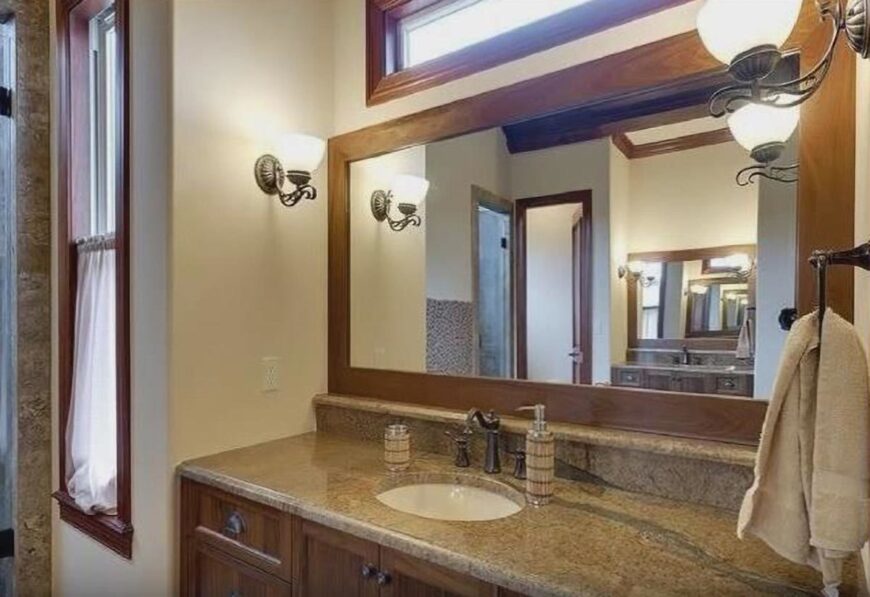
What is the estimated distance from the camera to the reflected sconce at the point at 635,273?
5.08ft

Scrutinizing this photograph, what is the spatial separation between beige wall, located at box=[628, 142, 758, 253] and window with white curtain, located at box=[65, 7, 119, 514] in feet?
5.72

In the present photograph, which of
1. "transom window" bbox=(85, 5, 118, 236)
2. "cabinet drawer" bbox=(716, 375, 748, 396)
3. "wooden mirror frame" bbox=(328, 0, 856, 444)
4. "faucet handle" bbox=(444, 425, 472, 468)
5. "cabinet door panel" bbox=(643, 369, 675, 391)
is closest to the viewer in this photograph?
"wooden mirror frame" bbox=(328, 0, 856, 444)

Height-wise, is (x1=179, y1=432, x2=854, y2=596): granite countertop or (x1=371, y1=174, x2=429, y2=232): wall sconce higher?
(x1=371, y1=174, x2=429, y2=232): wall sconce

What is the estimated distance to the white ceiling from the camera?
140 centimetres

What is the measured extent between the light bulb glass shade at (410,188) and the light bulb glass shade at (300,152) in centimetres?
31

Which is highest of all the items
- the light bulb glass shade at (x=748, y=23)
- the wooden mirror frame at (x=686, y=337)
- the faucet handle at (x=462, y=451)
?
the light bulb glass shade at (x=748, y=23)

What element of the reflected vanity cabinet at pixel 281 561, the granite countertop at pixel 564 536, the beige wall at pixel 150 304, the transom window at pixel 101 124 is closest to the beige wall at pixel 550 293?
the granite countertop at pixel 564 536

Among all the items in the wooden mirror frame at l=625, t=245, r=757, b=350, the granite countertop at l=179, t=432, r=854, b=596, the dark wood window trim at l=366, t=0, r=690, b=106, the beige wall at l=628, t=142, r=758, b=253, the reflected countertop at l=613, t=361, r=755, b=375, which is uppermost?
the dark wood window trim at l=366, t=0, r=690, b=106

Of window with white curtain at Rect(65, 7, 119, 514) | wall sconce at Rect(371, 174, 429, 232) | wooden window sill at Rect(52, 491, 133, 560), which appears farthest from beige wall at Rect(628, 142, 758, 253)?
wooden window sill at Rect(52, 491, 133, 560)

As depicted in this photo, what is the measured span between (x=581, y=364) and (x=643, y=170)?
0.59 metres

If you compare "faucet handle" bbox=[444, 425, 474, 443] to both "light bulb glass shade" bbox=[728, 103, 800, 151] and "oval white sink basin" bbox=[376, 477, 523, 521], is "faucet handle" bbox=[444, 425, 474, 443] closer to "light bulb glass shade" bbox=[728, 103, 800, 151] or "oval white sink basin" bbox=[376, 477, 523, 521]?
"oval white sink basin" bbox=[376, 477, 523, 521]

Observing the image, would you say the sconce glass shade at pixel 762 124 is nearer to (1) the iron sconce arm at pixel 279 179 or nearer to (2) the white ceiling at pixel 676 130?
(2) the white ceiling at pixel 676 130

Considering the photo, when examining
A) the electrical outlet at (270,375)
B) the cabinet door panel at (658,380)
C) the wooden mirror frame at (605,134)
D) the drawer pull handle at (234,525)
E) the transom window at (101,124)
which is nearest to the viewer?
the wooden mirror frame at (605,134)

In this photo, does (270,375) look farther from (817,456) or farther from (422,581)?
(817,456)
